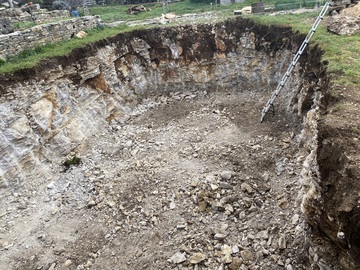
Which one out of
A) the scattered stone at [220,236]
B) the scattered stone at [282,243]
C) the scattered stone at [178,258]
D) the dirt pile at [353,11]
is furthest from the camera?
the dirt pile at [353,11]

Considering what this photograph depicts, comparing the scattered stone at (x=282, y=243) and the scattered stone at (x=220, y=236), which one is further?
the scattered stone at (x=220, y=236)

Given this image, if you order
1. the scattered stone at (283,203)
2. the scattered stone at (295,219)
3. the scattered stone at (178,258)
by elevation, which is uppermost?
the scattered stone at (295,219)

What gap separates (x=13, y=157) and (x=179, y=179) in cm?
750

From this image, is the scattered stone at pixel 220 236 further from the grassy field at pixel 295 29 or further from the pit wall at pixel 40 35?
the pit wall at pixel 40 35

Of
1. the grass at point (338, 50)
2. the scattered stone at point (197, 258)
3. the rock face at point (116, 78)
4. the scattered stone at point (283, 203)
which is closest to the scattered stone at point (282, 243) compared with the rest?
the scattered stone at point (283, 203)

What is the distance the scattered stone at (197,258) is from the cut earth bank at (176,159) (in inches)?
1.5

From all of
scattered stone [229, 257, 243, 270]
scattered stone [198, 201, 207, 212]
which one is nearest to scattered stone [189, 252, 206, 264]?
scattered stone [229, 257, 243, 270]

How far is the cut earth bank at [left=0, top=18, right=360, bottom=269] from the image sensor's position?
9.59 m

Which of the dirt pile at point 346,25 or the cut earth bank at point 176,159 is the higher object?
the dirt pile at point 346,25

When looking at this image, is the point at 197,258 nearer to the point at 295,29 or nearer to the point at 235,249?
the point at 235,249

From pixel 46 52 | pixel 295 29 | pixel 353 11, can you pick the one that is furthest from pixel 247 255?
pixel 46 52

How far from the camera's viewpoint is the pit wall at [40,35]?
1623 centimetres

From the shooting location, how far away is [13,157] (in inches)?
533

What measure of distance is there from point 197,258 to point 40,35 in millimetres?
15684
